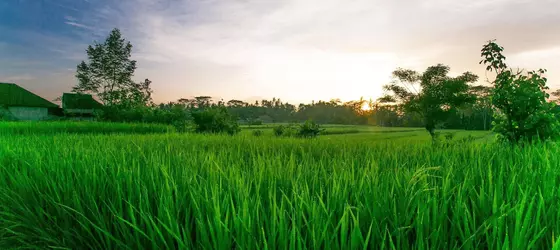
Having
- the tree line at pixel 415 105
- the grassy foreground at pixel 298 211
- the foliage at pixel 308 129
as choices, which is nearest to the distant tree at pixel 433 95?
the tree line at pixel 415 105

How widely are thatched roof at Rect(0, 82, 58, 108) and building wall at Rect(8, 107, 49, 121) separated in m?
0.44

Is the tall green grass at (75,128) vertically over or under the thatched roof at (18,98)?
under

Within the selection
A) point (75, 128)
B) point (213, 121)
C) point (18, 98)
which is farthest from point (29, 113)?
point (213, 121)

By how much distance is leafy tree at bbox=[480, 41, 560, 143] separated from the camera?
6.71m

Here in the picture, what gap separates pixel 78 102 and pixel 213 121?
37.0 metres

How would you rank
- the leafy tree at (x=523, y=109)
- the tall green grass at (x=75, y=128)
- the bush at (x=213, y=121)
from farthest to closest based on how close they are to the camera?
the bush at (x=213, y=121), the tall green grass at (x=75, y=128), the leafy tree at (x=523, y=109)

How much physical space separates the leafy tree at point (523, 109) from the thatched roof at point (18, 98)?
44.3m

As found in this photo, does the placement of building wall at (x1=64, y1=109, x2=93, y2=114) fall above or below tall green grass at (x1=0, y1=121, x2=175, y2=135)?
above

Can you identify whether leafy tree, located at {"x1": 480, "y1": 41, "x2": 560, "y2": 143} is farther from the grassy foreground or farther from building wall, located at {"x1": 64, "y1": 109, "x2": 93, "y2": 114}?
building wall, located at {"x1": 64, "y1": 109, "x2": 93, "y2": 114}

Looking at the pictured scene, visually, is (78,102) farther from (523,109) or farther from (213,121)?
(523,109)

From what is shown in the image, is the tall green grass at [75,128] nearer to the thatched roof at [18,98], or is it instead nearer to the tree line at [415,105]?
the tree line at [415,105]

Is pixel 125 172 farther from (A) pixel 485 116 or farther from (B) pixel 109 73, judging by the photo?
(A) pixel 485 116

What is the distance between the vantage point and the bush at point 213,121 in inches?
617

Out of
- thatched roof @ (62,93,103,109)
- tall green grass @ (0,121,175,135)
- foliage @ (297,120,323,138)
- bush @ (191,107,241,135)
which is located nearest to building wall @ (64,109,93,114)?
thatched roof @ (62,93,103,109)
